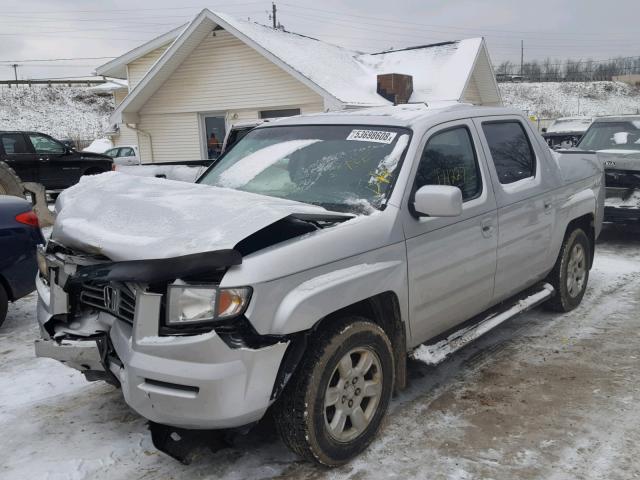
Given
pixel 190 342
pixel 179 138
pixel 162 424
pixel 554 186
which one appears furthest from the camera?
pixel 179 138

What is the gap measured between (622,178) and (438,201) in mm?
6427

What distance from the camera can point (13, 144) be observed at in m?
14.5

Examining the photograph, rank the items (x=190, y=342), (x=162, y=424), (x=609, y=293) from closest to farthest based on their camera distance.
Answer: (x=190, y=342), (x=162, y=424), (x=609, y=293)

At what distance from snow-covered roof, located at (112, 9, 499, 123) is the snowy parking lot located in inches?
443

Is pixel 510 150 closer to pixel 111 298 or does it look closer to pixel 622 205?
pixel 111 298

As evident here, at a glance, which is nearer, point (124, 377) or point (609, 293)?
point (124, 377)

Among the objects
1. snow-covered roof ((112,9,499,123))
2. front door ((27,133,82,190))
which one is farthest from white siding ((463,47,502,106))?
front door ((27,133,82,190))

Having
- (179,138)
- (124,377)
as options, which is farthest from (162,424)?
(179,138)

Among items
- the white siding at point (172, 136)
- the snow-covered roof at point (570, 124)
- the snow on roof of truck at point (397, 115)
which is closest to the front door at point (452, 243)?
→ the snow on roof of truck at point (397, 115)

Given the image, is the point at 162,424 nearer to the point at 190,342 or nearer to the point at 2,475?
the point at 190,342

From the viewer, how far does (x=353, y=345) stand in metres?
3.05

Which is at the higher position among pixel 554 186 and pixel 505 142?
pixel 505 142

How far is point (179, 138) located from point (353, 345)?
1749 centimetres

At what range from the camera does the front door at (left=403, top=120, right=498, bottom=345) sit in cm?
351
